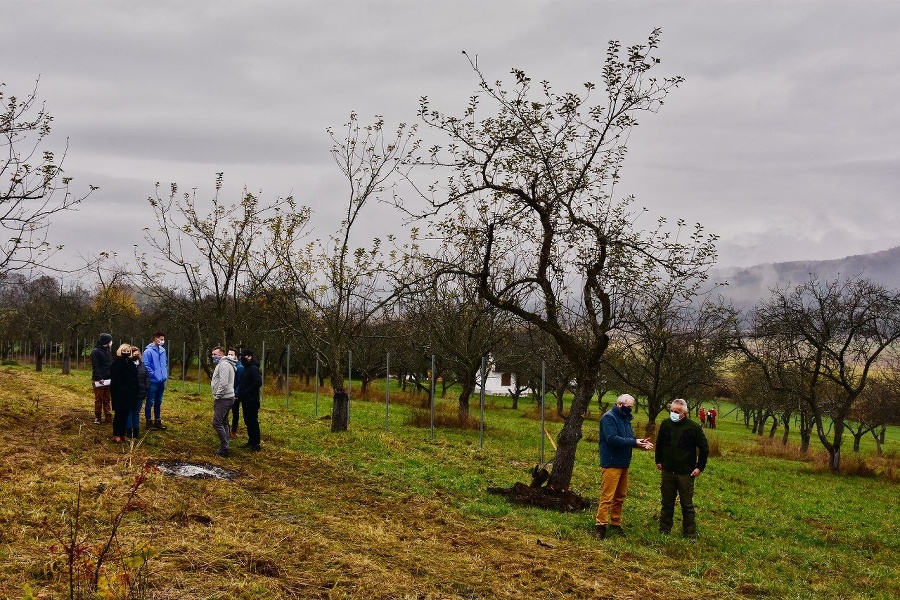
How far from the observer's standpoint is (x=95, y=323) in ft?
166

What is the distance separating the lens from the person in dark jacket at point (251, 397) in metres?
13.7

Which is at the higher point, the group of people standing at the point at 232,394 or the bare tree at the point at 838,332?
the bare tree at the point at 838,332

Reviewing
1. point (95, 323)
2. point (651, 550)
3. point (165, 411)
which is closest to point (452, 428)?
point (165, 411)

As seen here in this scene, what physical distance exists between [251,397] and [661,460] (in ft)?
26.6

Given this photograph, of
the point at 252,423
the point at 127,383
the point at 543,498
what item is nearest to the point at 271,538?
the point at 543,498

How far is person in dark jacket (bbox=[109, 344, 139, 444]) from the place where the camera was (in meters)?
12.0

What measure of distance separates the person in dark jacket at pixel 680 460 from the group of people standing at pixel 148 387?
7.65 meters

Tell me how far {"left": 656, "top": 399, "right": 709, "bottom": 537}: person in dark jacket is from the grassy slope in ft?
1.37

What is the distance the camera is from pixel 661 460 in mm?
10555

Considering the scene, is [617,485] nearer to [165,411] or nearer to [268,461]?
[268,461]

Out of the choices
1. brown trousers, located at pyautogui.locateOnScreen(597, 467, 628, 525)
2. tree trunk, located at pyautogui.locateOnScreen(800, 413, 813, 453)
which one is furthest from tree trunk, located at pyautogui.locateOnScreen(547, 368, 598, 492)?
tree trunk, located at pyautogui.locateOnScreen(800, 413, 813, 453)

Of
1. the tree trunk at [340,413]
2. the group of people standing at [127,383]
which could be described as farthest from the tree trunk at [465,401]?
the group of people standing at [127,383]

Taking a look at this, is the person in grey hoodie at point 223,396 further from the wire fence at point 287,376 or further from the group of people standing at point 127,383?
the wire fence at point 287,376

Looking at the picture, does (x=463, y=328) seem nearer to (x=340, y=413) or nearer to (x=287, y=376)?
(x=287, y=376)
